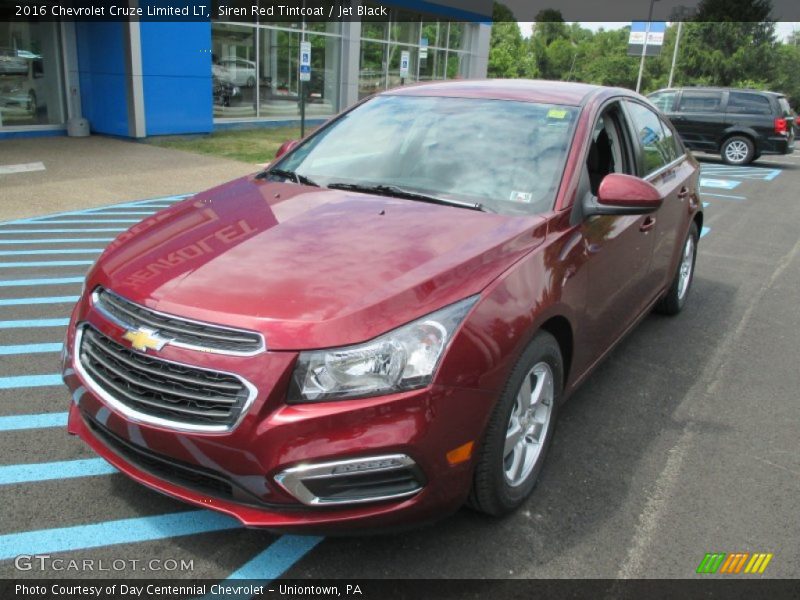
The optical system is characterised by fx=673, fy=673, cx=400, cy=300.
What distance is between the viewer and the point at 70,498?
286cm

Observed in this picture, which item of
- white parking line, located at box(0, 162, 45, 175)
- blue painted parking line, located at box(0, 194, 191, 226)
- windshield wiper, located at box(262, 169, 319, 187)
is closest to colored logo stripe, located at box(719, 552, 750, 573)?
windshield wiper, located at box(262, 169, 319, 187)

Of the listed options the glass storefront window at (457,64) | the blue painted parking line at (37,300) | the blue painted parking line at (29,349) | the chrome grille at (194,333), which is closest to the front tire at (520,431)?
the chrome grille at (194,333)

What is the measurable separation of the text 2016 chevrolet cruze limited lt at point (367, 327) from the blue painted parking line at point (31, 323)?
202 centimetres

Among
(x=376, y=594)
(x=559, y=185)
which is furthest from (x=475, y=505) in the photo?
(x=559, y=185)

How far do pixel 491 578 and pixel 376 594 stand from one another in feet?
1.43

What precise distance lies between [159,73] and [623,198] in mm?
13491

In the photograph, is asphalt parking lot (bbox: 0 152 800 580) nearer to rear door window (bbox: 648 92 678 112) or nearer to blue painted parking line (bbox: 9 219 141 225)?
blue painted parking line (bbox: 9 219 141 225)

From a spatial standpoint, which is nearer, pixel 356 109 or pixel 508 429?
pixel 508 429

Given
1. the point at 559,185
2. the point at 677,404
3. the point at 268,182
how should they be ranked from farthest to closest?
1. the point at 677,404
2. the point at 268,182
3. the point at 559,185

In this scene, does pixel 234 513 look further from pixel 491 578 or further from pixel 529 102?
pixel 529 102

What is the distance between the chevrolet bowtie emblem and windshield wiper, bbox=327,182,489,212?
1.40m

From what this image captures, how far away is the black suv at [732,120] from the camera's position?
16.7 metres

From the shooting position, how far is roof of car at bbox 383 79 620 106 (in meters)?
3.69

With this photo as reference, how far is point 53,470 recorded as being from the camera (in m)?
3.05
